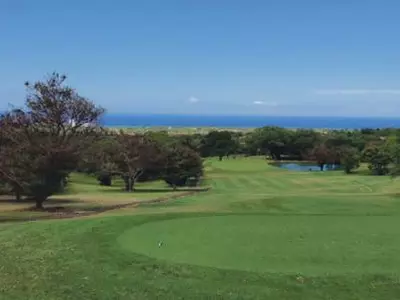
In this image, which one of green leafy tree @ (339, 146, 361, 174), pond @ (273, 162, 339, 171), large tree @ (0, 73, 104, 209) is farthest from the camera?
pond @ (273, 162, 339, 171)

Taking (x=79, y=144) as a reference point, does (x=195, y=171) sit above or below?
below

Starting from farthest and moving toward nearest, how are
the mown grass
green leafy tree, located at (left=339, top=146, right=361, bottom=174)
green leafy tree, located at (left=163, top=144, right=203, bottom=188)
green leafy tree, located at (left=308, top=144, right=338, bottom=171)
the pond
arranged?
1. the pond
2. green leafy tree, located at (left=308, top=144, right=338, bottom=171)
3. green leafy tree, located at (left=339, top=146, right=361, bottom=174)
4. green leafy tree, located at (left=163, top=144, right=203, bottom=188)
5. the mown grass

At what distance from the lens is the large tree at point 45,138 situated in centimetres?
2925

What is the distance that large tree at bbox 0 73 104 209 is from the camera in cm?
2925

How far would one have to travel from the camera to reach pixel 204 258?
11.3 m

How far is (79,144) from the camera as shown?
35.4 meters

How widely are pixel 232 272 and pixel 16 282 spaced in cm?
382

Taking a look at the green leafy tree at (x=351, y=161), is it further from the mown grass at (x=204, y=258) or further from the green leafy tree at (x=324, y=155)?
the mown grass at (x=204, y=258)

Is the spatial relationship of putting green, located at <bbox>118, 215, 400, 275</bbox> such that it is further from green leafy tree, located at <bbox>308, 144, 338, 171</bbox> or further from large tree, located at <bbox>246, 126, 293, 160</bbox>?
large tree, located at <bbox>246, 126, 293, 160</bbox>

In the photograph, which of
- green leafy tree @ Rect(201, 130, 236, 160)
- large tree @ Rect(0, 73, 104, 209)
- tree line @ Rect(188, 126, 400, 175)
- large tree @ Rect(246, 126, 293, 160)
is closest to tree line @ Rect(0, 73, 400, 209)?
large tree @ Rect(0, 73, 104, 209)

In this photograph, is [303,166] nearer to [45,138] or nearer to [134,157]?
[134,157]

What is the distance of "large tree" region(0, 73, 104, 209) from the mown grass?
13583 mm

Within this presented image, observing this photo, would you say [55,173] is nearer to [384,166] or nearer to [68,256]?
[68,256]

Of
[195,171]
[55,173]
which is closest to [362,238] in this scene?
[55,173]
